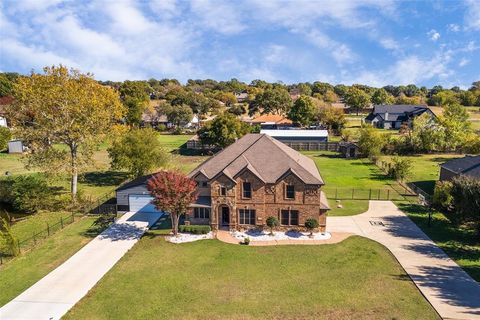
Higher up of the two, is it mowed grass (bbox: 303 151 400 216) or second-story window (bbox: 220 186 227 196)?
second-story window (bbox: 220 186 227 196)

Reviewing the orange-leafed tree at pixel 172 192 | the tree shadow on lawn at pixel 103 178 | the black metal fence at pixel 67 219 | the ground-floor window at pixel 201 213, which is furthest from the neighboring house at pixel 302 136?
the orange-leafed tree at pixel 172 192

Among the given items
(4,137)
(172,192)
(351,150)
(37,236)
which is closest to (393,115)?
(351,150)

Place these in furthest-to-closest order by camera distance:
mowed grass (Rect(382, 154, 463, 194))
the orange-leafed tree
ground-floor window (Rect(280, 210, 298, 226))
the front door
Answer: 1. mowed grass (Rect(382, 154, 463, 194))
2. the front door
3. ground-floor window (Rect(280, 210, 298, 226))
4. the orange-leafed tree

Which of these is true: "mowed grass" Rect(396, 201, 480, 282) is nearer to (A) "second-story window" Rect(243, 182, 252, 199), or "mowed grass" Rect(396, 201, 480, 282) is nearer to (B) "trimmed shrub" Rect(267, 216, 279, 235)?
(B) "trimmed shrub" Rect(267, 216, 279, 235)

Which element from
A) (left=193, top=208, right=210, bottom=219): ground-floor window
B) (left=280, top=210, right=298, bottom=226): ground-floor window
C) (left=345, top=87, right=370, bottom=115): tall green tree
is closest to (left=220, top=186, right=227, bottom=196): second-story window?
(left=193, top=208, right=210, bottom=219): ground-floor window

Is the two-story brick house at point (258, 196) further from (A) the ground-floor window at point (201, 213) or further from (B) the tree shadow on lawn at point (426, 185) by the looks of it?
(B) the tree shadow on lawn at point (426, 185)

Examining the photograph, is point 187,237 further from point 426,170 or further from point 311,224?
point 426,170

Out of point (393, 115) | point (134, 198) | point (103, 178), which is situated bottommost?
point (134, 198)
